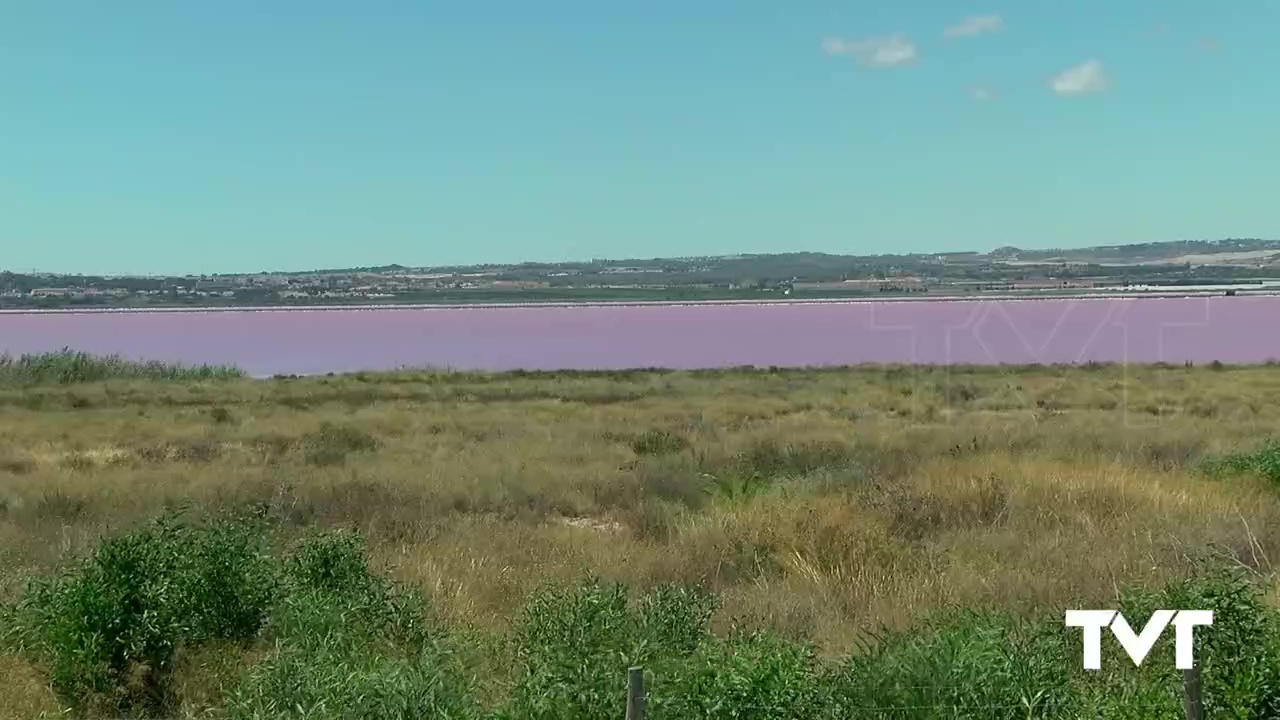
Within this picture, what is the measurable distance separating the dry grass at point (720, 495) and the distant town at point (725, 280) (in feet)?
159

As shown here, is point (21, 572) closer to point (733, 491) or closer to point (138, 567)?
point (138, 567)

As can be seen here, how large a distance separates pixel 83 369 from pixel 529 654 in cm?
4317

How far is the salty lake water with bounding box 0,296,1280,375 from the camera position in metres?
47.6

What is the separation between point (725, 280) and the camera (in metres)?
154

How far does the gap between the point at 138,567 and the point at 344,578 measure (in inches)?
42.8

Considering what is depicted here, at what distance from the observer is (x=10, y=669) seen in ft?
16.9

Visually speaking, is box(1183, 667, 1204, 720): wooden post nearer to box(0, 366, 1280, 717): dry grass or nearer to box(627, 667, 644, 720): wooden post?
box(627, 667, 644, 720): wooden post

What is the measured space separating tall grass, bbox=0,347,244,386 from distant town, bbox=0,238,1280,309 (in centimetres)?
4167

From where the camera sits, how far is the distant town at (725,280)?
77.7 meters

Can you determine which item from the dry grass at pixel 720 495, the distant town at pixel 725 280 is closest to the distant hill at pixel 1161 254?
the distant town at pixel 725 280

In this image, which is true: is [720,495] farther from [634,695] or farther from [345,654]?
[634,695]

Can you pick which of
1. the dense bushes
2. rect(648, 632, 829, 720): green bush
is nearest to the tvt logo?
the dense bushes

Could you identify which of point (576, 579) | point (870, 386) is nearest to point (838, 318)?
point (870, 386)

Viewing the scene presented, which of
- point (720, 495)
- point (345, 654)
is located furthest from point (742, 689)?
point (720, 495)
